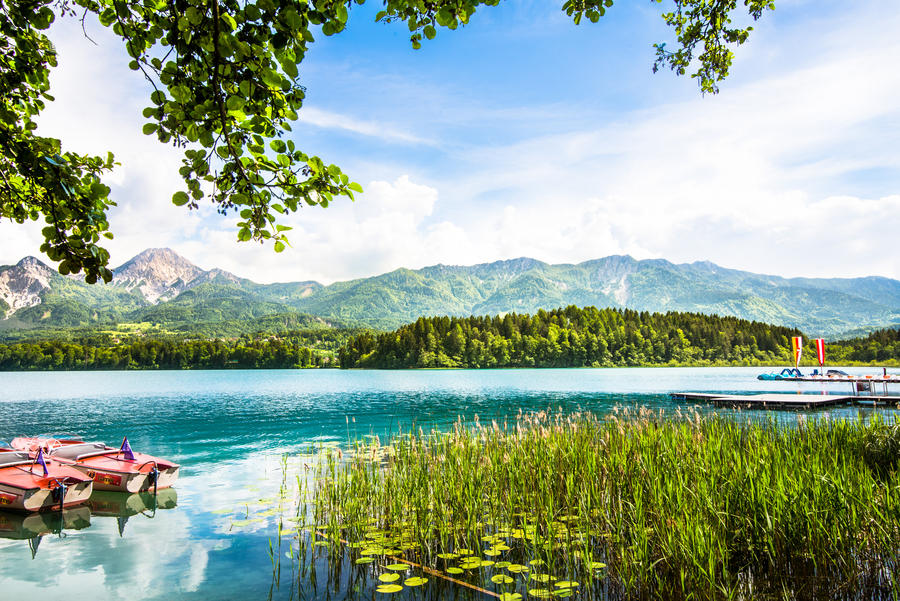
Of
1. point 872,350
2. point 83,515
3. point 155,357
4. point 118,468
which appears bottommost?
point 83,515

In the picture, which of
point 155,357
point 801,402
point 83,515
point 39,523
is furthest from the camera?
point 155,357

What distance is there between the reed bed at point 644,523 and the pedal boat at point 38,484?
9143mm

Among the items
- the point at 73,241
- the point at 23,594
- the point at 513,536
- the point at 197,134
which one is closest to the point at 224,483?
the point at 23,594

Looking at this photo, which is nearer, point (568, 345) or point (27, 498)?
point (27, 498)

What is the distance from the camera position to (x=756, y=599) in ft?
19.0

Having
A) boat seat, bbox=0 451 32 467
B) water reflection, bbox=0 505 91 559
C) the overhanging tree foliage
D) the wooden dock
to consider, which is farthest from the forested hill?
the overhanging tree foliage

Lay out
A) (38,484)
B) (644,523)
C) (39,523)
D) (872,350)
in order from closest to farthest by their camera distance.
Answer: (644,523) < (39,523) < (38,484) < (872,350)

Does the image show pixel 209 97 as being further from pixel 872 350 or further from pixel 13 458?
pixel 872 350

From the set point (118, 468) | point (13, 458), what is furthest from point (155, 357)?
point (118, 468)

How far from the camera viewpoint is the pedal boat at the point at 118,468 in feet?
49.3

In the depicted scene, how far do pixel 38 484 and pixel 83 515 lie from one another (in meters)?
1.49

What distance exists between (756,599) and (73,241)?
812cm

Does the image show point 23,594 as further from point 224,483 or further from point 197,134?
point 197,134

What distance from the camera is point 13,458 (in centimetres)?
1431
